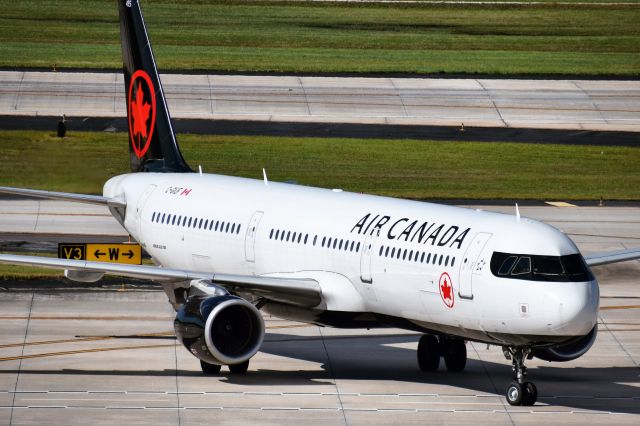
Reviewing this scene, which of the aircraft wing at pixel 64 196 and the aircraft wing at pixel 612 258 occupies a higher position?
the aircraft wing at pixel 612 258

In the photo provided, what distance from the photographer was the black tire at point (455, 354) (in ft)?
125

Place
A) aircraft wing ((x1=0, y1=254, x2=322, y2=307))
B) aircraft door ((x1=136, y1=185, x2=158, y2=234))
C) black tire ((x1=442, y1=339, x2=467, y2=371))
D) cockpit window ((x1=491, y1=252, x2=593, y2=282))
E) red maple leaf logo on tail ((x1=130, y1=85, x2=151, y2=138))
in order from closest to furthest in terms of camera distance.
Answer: cockpit window ((x1=491, y1=252, x2=593, y2=282))
aircraft wing ((x1=0, y1=254, x2=322, y2=307))
black tire ((x1=442, y1=339, x2=467, y2=371))
aircraft door ((x1=136, y1=185, x2=158, y2=234))
red maple leaf logo on tail ((x1=130, y1=85, x2=151, y2=138))

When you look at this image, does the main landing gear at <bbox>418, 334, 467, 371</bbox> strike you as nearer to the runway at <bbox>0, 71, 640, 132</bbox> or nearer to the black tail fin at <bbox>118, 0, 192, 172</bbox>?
the black tail fin at <bbox>118, 0, 192, 172</bbox>

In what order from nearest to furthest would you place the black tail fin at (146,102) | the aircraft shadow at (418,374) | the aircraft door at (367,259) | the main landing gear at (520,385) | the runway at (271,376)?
1. the runway at (271,376)
2. the main landing gear at (520,385)
3. the aircraft shadow at (418,374)
4. the aircraft door at (367,259)
5. the black tail fin at (146,102)

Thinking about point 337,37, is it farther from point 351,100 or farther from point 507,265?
point 507,265

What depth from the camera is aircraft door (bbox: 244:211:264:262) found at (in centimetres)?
4047

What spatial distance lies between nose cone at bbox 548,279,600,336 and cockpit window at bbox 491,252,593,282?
300 millimetres

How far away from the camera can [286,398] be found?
34.8 metres

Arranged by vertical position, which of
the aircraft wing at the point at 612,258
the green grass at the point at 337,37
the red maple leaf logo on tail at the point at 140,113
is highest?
the green grass at the point at 337,37

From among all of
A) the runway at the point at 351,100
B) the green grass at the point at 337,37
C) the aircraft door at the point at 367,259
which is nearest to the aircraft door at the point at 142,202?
the aircraft door at the point at 367,259

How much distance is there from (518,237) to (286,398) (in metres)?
6.74

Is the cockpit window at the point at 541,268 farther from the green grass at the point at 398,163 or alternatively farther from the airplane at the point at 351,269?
the green grass at the point at 398,163

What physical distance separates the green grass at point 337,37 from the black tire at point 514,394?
68.7m

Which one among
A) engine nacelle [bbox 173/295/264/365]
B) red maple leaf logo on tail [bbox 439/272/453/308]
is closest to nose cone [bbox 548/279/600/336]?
red maple leaf logo on tail [bbox 439/272/453/308]
